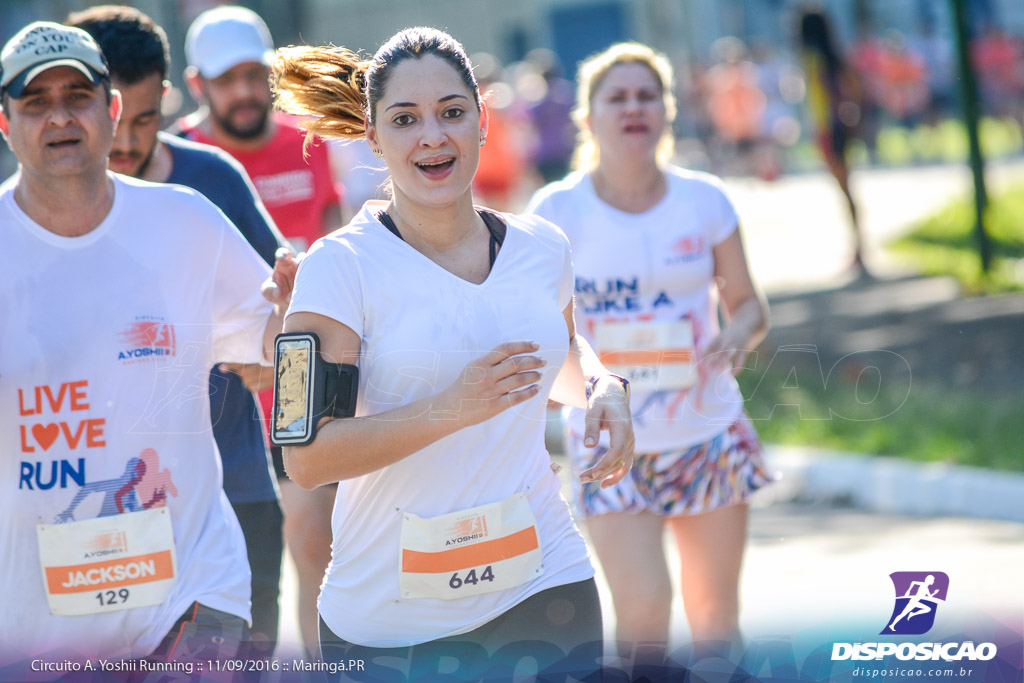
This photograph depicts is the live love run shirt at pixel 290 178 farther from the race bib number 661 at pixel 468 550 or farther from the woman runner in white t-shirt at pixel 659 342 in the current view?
the race bib number 661 at pixel 468 550

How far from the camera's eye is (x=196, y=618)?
3535 millimetres

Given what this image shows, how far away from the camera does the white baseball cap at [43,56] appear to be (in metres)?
3.52

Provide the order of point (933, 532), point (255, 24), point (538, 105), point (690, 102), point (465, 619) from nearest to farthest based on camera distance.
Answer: point (465, 619), point (255, 24), point (933, 532), point (538, 105), point (690, 102)


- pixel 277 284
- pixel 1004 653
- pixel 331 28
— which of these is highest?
pixel 331 28

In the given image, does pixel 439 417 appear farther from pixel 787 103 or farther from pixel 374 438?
pixel 787 103

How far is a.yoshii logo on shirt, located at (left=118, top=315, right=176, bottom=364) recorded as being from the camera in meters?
3.53

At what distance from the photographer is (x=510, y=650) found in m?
3.31

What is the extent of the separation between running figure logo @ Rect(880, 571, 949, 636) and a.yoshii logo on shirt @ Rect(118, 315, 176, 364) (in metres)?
2.20

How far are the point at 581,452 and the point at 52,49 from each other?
2.25m

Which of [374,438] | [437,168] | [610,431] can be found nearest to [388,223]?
[437,168]

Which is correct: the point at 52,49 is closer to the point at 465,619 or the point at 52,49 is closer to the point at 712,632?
the point at 465,619

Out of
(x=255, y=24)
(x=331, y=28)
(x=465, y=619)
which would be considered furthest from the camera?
(x=331, y=28)

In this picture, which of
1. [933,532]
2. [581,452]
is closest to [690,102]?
[933,532]

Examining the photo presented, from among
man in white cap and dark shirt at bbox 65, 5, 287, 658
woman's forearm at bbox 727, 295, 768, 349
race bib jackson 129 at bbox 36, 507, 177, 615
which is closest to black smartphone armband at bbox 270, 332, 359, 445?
race bib jackson 129 at bbox 36, 507, 177, 615
